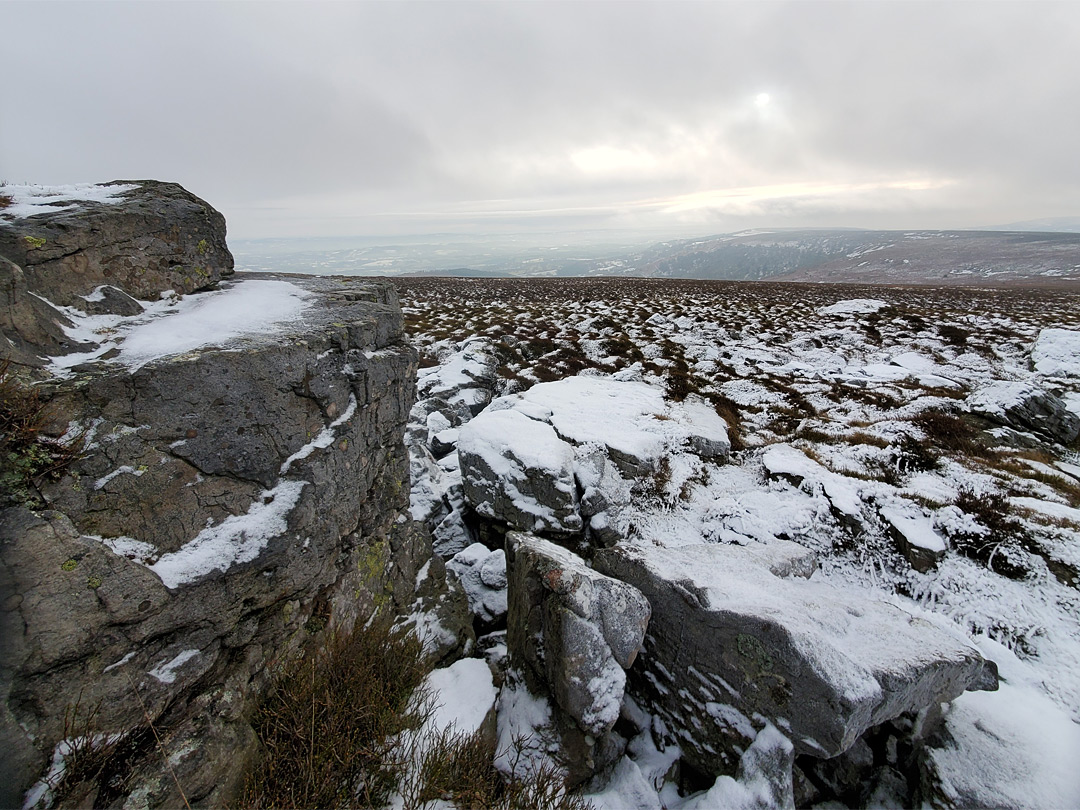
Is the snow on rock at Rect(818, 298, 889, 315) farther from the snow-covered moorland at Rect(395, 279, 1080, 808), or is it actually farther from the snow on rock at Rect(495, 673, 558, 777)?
the snow on rock at Rect(495, 673, 558, 777)

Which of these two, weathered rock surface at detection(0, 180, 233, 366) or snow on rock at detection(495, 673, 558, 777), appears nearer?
weathered rock surface at detection(0, 180, 233, 366)

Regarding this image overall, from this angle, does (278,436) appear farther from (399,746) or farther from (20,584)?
(399,746)

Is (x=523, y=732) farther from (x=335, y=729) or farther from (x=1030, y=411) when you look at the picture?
(x=1030, y=411)

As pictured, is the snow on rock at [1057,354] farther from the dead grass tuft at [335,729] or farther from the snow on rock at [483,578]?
the dead grass tuft at [335,729]

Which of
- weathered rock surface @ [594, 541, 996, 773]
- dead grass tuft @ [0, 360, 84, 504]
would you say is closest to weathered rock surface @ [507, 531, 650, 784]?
weathered rock surface @ [594, 541, 996, 773]

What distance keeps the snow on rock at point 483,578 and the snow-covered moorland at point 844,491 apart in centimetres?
4

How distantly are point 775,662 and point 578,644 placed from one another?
2.29 m

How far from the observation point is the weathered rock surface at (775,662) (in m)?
4.57

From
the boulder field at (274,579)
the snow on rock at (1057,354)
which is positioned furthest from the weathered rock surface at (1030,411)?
the boulder field at (274,579)

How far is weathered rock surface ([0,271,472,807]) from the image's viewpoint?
10.5ft

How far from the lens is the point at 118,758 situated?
3.26m

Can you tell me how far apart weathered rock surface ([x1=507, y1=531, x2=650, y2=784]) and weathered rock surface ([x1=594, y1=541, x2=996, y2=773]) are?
26.0 inches

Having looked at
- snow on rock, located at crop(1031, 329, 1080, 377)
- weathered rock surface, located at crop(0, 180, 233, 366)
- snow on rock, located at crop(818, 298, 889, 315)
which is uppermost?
weathered rock surface, located at crop(0, 180, 233, 366)

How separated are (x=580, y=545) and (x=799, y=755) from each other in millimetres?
4348
